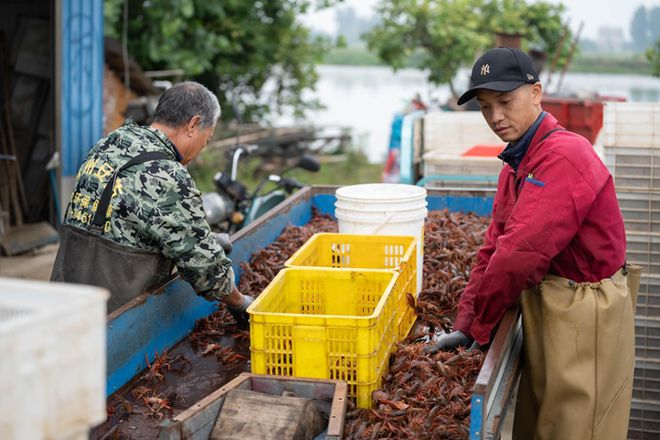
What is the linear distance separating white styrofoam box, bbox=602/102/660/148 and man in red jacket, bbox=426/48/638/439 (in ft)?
6.45

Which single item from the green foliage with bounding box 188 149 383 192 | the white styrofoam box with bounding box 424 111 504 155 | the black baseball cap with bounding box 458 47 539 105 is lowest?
the green foliage with bounding box 188 149 383 192

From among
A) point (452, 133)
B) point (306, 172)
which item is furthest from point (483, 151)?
point (306, 172)

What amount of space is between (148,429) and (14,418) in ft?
5.86

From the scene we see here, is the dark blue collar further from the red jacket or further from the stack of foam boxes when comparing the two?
the stack of foam boxes

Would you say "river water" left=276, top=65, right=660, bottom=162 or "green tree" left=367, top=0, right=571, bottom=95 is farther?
"river water" left=276, top=65, right=660, bottom=162

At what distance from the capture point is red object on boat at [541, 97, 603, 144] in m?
11.1

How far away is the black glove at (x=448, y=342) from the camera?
4199 millimetres

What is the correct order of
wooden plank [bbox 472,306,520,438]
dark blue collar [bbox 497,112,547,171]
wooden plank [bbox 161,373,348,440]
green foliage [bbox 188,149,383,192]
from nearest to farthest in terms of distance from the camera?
wooden plank [bbox 472,306,520,438], wooden plank [bbox 161,373,348,440], dark blue collar [bbox 497,112,547,171], green foliage [bbox 188,149,383,192]

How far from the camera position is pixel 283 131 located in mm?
20156

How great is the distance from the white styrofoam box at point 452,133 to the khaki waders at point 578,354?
5.77 metres

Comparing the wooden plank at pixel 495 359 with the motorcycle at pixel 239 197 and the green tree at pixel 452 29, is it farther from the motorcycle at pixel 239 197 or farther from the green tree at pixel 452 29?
the green tree at pixel 452 29

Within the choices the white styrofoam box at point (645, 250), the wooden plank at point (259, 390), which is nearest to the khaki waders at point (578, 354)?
the wooden plank at point (259, 390)

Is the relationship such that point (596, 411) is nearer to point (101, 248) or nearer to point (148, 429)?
point (148, 429)

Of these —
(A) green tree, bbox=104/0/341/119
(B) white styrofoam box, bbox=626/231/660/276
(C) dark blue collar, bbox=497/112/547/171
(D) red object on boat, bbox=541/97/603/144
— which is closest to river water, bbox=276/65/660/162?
(A) green tree, bbox=104/0/341/119
